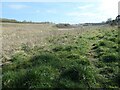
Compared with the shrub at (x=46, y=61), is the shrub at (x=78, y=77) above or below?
below

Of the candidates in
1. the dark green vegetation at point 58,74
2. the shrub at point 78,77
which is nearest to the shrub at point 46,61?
the dark green vegetation at point 58,74

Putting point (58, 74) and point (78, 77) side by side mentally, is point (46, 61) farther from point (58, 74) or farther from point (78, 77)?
point (78, 77)

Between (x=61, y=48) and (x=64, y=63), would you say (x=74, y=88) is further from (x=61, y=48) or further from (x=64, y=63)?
(x=61, y=48)

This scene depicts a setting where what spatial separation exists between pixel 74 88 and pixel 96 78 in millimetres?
1298

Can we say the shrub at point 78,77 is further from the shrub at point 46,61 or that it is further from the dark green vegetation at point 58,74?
the shrub at point 46,61

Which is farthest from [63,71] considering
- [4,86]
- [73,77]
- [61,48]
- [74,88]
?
[61,48]

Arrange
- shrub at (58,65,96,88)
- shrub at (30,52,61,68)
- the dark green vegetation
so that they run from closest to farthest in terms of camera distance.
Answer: the dark green vegetation, shrub at (58,65,96,88), shrub at (30,52,61,68)

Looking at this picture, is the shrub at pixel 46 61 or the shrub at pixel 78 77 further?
the shrub at pixel 46 61

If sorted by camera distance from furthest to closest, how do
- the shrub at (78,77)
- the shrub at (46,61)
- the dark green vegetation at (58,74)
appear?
the shrub at (46,61) → the shrub at (78,77) → the dark green vegetation at (58,74)

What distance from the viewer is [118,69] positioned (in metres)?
10.5

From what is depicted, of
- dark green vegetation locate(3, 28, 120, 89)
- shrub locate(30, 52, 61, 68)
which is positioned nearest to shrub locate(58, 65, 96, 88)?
dark green vegetation locate(3, 28, 120, 89)

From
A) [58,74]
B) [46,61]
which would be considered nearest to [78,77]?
[58,74]

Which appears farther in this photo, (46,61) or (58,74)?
(46,61)

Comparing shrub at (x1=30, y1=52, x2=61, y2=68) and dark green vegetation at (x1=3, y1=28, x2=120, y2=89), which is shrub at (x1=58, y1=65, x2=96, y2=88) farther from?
shrub at (x1=30, y1=52, x2=61, y2=68)
